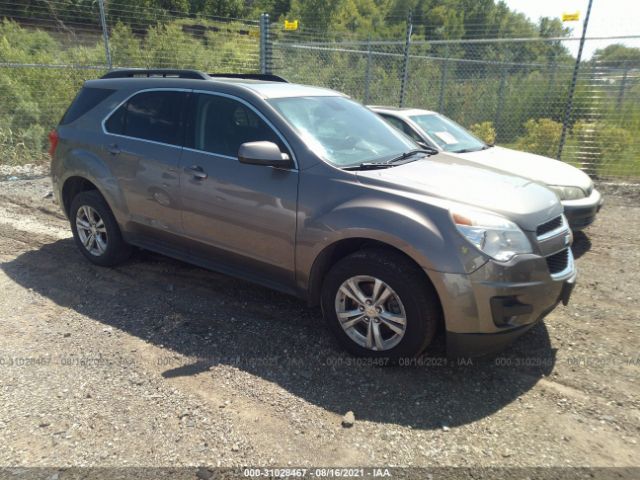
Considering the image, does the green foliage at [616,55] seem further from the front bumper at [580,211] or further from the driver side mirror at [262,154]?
the driver side mirror at [262,154]

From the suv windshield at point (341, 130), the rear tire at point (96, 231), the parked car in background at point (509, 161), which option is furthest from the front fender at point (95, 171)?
the parked car in background at point (509, 161)

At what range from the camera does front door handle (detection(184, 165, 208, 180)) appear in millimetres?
3793

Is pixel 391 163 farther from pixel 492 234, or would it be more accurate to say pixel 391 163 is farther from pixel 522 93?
pixel 522 93

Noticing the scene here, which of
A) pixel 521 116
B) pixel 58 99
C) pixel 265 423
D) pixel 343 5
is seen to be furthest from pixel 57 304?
pixel 343 5

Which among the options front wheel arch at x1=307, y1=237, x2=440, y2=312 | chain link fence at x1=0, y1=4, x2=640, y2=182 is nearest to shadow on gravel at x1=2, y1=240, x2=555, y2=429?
front wheel arch at x1=307, y1=237, x2=440, y2=312

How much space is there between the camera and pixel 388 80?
14977 millimetres

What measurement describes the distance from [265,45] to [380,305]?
23.3ft

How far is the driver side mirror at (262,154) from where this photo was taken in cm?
331

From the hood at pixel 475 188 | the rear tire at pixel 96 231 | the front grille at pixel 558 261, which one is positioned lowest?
the rear tire at pixel 96 231

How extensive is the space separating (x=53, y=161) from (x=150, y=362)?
2874 millimetres

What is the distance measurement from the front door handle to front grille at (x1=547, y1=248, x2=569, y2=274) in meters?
2.54

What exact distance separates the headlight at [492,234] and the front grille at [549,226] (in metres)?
0.19

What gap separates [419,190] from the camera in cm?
307

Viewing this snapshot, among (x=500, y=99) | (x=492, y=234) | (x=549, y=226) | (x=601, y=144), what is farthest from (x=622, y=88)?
(x=492, y=234)
